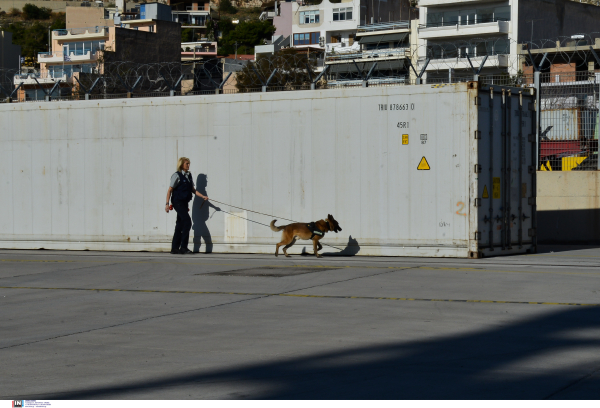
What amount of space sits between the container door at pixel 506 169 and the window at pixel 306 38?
262 ft

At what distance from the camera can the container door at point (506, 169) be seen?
13.7m

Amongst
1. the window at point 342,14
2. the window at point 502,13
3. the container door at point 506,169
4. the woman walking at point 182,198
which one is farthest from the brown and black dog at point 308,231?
the window at point 342,14

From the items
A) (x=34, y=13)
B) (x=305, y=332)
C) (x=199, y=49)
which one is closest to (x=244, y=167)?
(x=305, y=332)

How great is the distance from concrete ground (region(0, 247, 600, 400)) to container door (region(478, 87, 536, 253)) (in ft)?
4.85

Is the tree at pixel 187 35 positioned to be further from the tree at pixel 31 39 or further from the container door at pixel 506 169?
the container door at pixel 506 169

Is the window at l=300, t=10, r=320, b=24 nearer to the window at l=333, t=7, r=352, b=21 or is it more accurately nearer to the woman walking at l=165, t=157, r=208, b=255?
the window at l=333, t=7, r=352, b=21

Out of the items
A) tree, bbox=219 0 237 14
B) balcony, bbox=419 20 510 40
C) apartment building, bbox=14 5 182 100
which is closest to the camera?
balcony, bbox=419 20 510 40

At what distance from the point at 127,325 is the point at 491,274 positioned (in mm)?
5564

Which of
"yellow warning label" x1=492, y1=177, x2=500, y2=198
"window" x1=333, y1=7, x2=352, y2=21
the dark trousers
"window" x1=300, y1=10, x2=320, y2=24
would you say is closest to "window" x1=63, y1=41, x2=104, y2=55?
"window" x1=300, y1=10, x2=320, y2=24

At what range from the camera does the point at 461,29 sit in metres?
61.7

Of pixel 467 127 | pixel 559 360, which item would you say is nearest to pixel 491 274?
pixel 467 127

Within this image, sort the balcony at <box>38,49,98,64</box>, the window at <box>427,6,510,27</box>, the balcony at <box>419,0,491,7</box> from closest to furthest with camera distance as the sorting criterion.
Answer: the window at <box>427,6,510,27</box>
the balcony at <box>419,0,491,7</box>
the balcony at <box>38,49,98,64</box>

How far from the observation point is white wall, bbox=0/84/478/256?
1384 centimetres

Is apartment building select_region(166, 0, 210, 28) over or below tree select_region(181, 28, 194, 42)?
over
